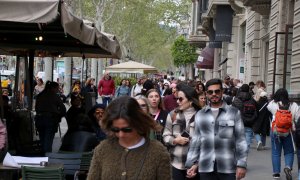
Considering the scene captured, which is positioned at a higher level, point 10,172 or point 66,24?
point 66,24

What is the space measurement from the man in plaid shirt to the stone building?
314 inches

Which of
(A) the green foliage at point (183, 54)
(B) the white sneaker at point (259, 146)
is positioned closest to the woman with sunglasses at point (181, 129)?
(B) the white sneaker at point (259, 146)

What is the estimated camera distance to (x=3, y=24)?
10000 mm

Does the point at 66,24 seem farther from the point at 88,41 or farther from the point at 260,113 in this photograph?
the point at 260,113

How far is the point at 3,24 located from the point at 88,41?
144cm

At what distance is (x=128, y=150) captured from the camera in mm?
4098

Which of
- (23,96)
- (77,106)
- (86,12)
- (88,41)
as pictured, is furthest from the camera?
→ (86,12)

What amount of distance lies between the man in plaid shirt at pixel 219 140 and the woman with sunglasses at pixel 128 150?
2697 mm

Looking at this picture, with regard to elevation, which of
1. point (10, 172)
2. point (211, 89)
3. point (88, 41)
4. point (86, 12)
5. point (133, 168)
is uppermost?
point (86, 12)

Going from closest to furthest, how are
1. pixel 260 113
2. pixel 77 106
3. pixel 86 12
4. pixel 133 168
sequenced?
pixel 133 168 → pixel 77 106 → pixel 260 113 → pixel 86 12

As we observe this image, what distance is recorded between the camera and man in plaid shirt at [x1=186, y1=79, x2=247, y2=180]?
22.3ft

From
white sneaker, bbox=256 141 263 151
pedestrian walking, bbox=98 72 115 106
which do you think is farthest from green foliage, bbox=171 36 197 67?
white sneaker, bbox=256 141 263 151

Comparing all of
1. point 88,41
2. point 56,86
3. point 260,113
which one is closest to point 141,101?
point 88,41

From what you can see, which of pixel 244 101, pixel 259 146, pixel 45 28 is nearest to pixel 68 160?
pixel 45 28
